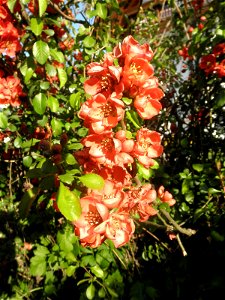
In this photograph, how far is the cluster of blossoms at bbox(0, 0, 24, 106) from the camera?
1.72 meters

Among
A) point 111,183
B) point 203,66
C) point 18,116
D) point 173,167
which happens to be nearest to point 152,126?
point 173,167

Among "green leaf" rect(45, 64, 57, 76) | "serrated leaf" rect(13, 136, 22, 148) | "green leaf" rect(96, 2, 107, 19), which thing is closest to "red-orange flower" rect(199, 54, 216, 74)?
"green leaf" rect(96, 2, 107, 19)

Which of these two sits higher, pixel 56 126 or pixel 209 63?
pixel 209 63

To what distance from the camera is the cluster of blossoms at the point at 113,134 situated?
918 millimetres

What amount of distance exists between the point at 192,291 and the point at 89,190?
1145 millimetres

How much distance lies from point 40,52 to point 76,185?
83 centimetres

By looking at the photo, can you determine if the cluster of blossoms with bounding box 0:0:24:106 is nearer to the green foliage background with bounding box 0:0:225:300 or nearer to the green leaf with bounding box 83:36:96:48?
the green foliage background with bounding box 0:0:225:300

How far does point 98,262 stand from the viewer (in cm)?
181

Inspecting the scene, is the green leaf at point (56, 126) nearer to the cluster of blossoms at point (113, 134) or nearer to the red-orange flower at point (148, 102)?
the cluster of blossoms at point (113, 134)

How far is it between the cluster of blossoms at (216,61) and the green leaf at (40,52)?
129cm

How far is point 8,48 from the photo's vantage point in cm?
182

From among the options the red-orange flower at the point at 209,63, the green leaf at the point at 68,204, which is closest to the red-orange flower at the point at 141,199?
the green leaf at the point at 68,204

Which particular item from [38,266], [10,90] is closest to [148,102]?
[10,90]

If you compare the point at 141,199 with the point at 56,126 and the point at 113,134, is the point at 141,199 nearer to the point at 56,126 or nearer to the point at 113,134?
the point at 113,134
